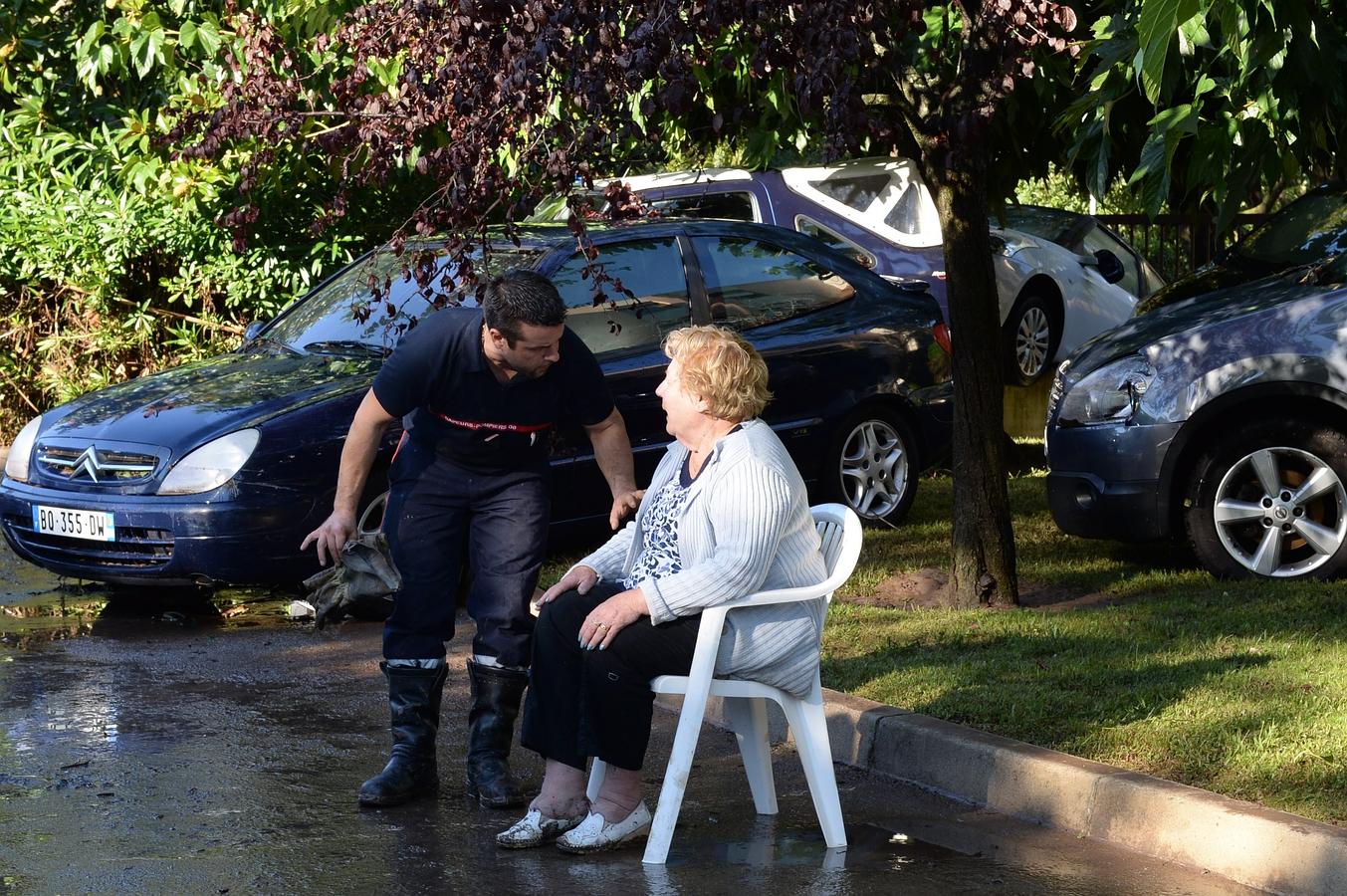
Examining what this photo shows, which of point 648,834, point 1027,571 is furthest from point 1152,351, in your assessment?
point 648,834

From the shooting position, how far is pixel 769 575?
492cm

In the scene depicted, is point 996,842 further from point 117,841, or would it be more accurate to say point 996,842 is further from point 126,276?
point 126,276

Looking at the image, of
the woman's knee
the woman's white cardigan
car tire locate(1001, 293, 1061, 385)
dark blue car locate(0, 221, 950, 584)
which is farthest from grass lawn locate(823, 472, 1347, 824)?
car tire locate(1001, 293, 1061, 385)

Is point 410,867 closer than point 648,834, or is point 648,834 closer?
point 410,867

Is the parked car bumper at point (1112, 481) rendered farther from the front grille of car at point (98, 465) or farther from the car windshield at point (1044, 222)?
the car windshield at point (1044, 222)

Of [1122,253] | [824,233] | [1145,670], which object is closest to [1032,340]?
[1122,253]

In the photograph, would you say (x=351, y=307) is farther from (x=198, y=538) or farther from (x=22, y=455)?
(x=22, y=455)

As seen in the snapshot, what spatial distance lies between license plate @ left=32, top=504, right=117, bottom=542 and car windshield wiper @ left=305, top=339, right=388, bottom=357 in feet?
4.74

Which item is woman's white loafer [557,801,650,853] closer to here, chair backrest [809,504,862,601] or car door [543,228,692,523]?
chair backrest [809,504,862,601]

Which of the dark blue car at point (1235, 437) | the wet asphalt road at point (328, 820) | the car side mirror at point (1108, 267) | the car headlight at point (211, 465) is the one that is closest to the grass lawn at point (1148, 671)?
the dark blue car at point (1235, 437)

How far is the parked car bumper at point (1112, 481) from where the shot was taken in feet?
26.9

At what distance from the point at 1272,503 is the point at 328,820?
15.5ft

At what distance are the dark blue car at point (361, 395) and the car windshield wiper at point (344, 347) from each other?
0.01 meters

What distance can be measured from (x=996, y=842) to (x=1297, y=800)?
32.4 inches
